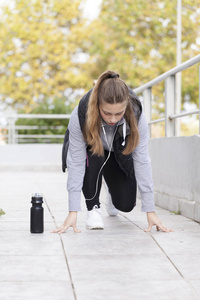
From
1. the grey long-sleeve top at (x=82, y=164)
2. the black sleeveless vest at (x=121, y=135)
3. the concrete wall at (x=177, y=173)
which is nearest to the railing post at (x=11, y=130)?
the concrete wall at (x=177, y=173)

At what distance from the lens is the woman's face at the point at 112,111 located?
427 centimetres

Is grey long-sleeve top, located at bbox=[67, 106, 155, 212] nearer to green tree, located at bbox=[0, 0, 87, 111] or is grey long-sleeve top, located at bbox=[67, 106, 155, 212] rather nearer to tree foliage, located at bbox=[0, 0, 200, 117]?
tree foliage, located at bbox=[0, 0, 200, 117]

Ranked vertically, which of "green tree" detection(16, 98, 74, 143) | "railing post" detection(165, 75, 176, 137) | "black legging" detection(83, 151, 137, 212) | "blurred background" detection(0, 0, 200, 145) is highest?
"blurred background" detection(0, 0, 200, 145)

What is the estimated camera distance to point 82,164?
486 cm

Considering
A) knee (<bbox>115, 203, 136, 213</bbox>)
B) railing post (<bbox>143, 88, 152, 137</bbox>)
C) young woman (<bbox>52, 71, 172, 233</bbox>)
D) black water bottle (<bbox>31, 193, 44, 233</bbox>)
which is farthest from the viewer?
railing post (<bbox>143, 88, 152, 137</bbox>)

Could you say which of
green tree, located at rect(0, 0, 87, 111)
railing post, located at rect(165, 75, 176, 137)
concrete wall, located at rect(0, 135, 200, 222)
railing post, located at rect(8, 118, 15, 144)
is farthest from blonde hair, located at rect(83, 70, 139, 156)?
green tree, located at rect(0, 0, 87, 111)

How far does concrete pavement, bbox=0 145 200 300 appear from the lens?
3.02 m

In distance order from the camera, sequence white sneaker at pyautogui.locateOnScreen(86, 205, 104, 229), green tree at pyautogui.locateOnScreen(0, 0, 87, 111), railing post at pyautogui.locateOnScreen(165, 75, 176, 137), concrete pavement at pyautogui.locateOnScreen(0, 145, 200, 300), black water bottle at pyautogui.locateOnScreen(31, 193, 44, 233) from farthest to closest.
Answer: green tree at pyautogui.locateOnScreen(0, 0, 87, 111), railing post at pyautogui.locateOnScreen(165, 75, 176, 137), white sneaker at pyautogui.locateOnScreen(86, 205, 104, 229), black water bottle at pyautogui.locateOnScreen(31, 193, 44, 233), concrete pavement at pyautogui.locateOnScreen(0, 145, 200, 300)

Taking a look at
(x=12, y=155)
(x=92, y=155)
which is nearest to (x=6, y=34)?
(x=12, y=155)

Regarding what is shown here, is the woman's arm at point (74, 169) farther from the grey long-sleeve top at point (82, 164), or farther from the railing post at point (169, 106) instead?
the railing post at point (169, 106)

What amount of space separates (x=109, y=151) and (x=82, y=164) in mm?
286

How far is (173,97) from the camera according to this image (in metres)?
7.16

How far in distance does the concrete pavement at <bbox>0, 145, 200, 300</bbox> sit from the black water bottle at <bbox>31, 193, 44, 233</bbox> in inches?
2.6

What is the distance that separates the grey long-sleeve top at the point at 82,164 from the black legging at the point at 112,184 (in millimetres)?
202
